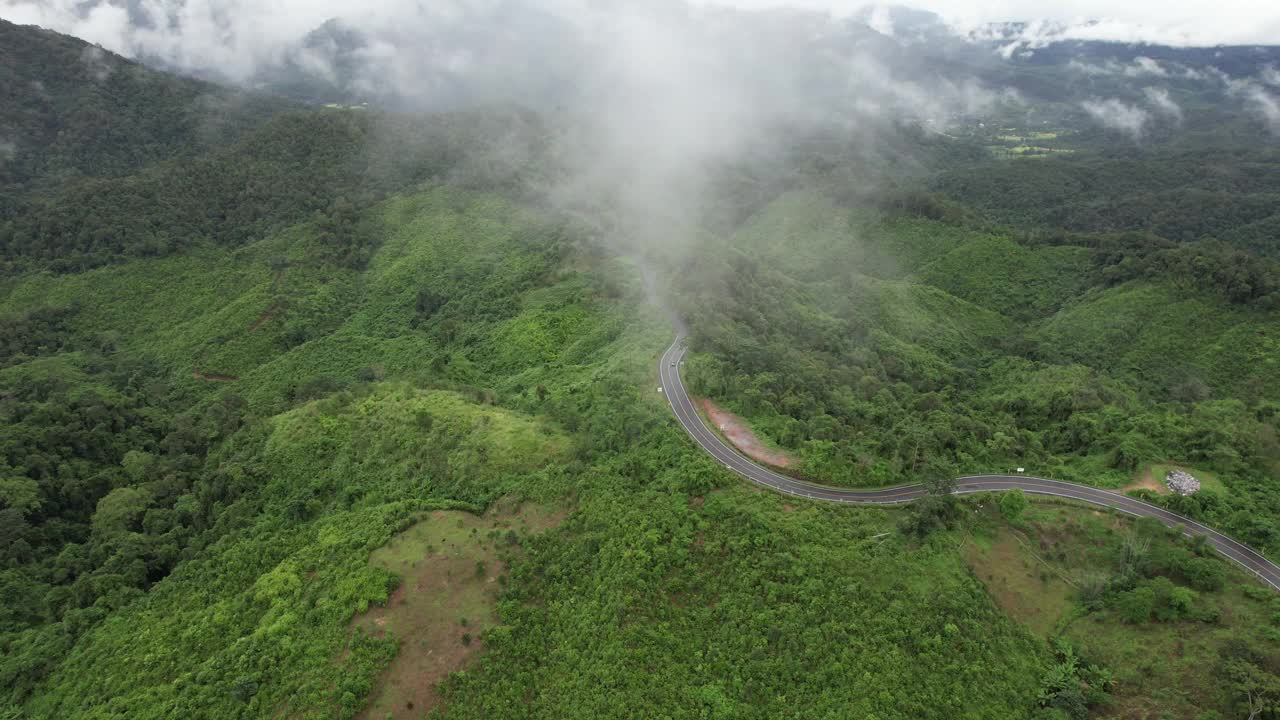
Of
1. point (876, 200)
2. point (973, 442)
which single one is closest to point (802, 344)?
point (973, 442)

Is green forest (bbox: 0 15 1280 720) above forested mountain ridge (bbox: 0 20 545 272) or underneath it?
underneath

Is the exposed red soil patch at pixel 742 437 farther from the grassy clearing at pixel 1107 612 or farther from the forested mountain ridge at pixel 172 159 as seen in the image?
the forested mountain ridge at pixel 172 159

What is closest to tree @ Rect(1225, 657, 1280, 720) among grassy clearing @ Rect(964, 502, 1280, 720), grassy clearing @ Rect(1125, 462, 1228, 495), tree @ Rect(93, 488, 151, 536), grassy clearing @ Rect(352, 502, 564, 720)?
grassy clearing @ Rect(964, 502, 1280, 720)

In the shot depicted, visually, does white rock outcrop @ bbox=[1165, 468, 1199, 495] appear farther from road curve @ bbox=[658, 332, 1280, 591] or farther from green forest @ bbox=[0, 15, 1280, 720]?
road curve @ bbox=[658, 332, 1280, 591]

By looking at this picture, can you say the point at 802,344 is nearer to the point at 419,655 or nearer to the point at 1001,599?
the point at 1001,599

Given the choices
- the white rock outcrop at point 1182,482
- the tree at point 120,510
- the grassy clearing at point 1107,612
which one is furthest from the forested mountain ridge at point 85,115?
the white rock outcrop at point 1182,482
